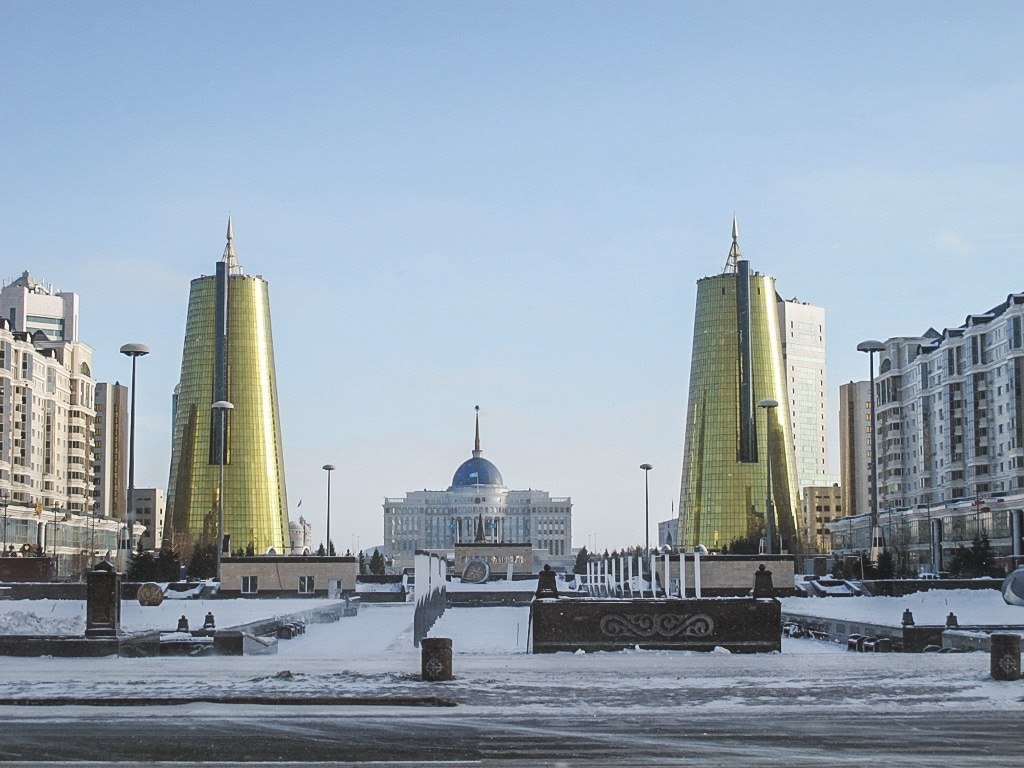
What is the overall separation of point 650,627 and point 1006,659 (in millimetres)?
10061

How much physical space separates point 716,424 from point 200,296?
54301 mm

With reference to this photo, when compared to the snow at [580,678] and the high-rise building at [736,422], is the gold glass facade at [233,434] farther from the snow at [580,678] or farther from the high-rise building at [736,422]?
the snow at [580,678]

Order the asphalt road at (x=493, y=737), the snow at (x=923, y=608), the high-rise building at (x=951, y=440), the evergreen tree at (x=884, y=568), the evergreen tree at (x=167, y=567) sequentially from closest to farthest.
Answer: the asphalt road at (x=493, y=737) → the snow at (x=923, y=608) → the evergreen tree at (x=884, y=568) → the evergreen tree at (x=167, y=567) → the high-rise building at (x=951, y=440)

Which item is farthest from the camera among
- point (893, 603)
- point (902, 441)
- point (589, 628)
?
point (902, 441)

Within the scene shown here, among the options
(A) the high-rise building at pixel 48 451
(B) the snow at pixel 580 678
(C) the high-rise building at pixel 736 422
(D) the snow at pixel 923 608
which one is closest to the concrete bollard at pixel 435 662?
(B) the snow at pixel 580 678

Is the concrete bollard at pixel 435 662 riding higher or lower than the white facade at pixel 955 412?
lower

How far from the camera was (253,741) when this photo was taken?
1761cm

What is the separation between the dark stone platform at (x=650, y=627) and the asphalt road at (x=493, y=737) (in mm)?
11675

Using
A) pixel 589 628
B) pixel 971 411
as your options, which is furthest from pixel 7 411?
pixel 589 628

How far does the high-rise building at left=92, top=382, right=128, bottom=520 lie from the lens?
576ft

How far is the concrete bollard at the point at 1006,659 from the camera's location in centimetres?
2389

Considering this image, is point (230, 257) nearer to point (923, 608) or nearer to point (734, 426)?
point (734, 426)

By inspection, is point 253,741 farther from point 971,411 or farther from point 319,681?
point 971,411

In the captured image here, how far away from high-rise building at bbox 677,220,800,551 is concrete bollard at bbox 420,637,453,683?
115744mm
